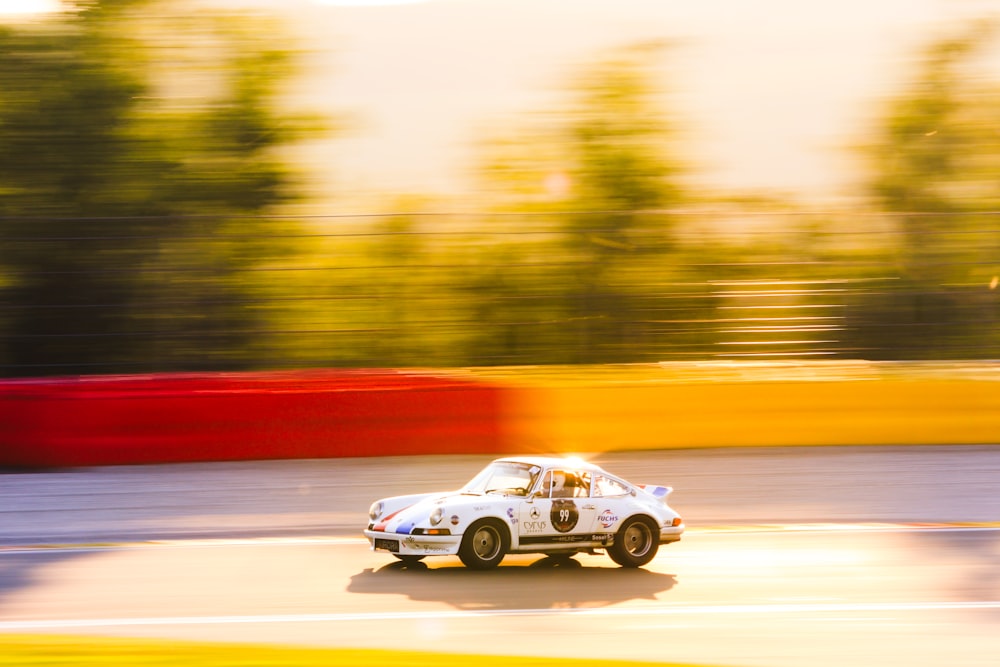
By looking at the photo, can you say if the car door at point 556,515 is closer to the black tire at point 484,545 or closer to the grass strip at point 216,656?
the black tire at point 484,545

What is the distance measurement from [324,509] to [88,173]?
27.4ft

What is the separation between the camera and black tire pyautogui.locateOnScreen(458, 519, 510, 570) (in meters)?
8.91

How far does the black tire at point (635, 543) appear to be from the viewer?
9266 millimetres

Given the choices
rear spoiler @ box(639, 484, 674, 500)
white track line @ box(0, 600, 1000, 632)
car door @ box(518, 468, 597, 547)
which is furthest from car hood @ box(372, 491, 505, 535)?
rear spoiler @ box(639, 484, 674, 500)

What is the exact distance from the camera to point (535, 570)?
30.6 feet

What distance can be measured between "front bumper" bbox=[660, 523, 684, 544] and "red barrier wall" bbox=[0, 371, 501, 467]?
207 inches

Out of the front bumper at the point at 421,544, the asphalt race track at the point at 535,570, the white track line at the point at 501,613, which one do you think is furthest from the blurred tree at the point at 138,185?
the white track line at the point at 501,613

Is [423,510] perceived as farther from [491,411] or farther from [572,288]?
[572,288]

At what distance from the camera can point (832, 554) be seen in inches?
394

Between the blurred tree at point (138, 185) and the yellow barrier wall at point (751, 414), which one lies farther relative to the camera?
the blurred tree at point (138, 185)

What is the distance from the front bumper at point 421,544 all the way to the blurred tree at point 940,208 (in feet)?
27.4

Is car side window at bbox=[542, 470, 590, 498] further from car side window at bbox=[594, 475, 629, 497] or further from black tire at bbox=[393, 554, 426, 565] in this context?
black tire at bbox=[393, 554, 426, 565]

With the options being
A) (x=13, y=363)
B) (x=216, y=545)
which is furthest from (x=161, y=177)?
(x=216, y=545)

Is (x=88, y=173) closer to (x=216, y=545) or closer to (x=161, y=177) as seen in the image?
(x=161, y=177)
